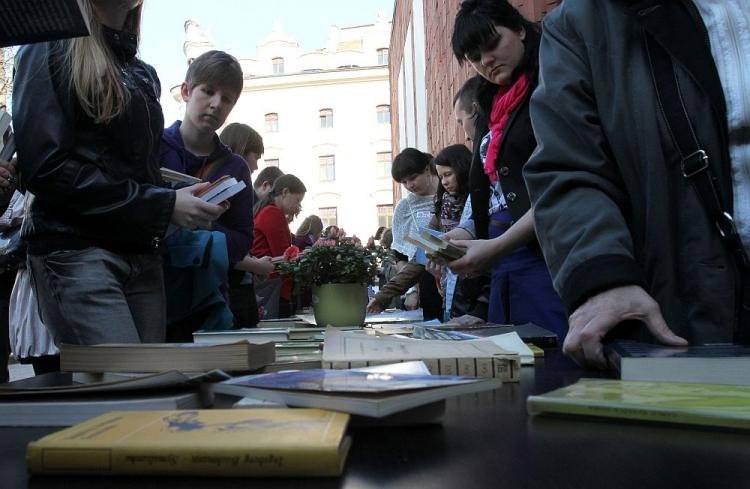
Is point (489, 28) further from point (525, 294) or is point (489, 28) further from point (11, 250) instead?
point (11, 250)

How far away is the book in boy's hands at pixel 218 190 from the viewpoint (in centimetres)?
146

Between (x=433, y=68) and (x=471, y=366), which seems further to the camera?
(x=433, y=68)

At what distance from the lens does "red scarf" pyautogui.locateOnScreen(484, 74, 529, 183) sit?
5.45ft

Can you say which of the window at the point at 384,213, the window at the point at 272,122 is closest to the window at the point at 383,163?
the window at the point at 384,213

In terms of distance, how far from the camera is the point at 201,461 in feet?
1.19

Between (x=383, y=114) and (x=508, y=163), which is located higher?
(x=383, y=114)

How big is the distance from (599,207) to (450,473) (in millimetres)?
658

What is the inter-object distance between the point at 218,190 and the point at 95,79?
13.8 inches

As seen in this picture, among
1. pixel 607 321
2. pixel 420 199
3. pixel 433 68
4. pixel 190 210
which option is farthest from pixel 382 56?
pixel 607 321

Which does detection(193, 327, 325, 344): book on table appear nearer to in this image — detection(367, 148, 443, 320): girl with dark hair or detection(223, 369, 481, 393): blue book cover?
detection(223, 369, 481, 393): blue book cover

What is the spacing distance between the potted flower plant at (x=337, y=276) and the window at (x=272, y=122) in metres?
22.5

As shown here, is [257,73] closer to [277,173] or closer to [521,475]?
[277,173]

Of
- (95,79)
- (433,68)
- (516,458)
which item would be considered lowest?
(516,458)

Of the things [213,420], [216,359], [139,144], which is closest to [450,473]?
[213,420]
